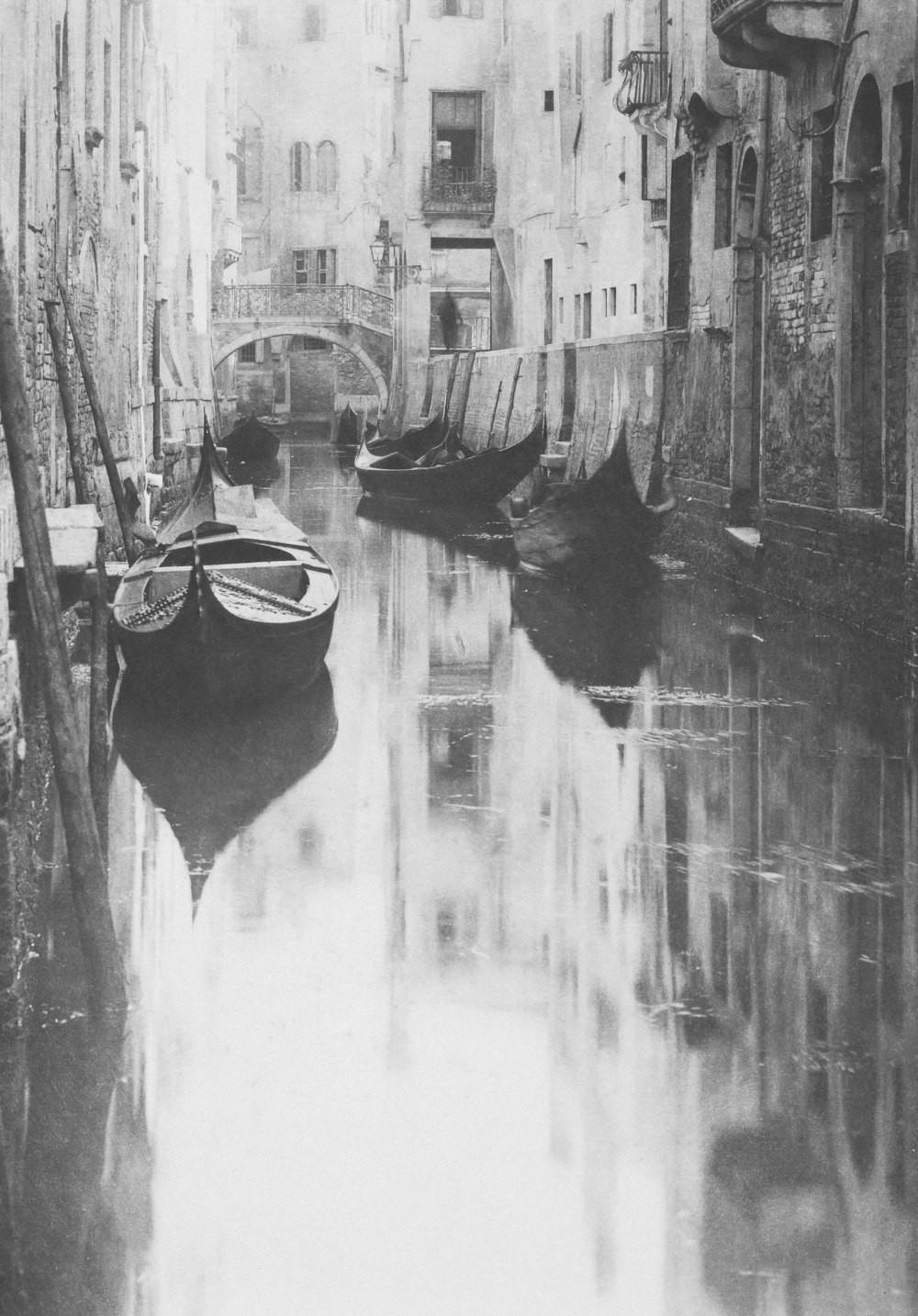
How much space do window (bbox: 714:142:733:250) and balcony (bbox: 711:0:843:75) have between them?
6.56ft

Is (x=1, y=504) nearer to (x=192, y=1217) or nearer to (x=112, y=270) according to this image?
(x=192, y=1217)

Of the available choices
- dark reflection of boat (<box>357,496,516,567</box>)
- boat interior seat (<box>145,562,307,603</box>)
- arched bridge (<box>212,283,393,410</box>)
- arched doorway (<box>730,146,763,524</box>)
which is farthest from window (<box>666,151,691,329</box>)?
arched bridge (<box>212,283,393,410</box>)

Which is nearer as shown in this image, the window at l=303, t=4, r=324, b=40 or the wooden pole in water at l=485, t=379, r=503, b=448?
the wooden pole in water at l=485, t=379, r=503, b=448

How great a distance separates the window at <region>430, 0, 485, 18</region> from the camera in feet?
112

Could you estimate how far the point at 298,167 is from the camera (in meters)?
48.4

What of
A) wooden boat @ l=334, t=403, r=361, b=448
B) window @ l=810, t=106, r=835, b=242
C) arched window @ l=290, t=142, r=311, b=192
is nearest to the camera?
window @ l=810, t=106, r=835, b=242

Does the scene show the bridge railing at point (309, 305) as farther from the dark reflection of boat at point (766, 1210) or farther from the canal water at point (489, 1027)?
the dark reflection of boat at point (766, 1210)

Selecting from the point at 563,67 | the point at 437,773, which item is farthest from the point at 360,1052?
the point at 563,67

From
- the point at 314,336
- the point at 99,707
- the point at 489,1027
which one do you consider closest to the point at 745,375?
the point at 99,707

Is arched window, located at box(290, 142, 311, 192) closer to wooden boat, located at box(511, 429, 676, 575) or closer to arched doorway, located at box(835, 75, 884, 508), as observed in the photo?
wooden boat, located at box(511, 429, 676, 575)

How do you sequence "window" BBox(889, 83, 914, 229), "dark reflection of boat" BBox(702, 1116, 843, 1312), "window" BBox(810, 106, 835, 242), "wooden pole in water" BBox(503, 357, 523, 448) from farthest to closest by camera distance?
"wooden pole in water" BBox(503, 357, 523, 448)
"window" BBox(810, 106, 835, 242)
"window" BBox(889, 83, 914, 229)
"dark reflection of boat" BBox(702, 1116, 843, 1312)

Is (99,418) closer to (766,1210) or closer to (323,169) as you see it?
(766,1210)

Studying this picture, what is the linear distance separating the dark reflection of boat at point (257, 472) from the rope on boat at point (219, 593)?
15979 mm

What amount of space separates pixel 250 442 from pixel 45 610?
1150 inches
